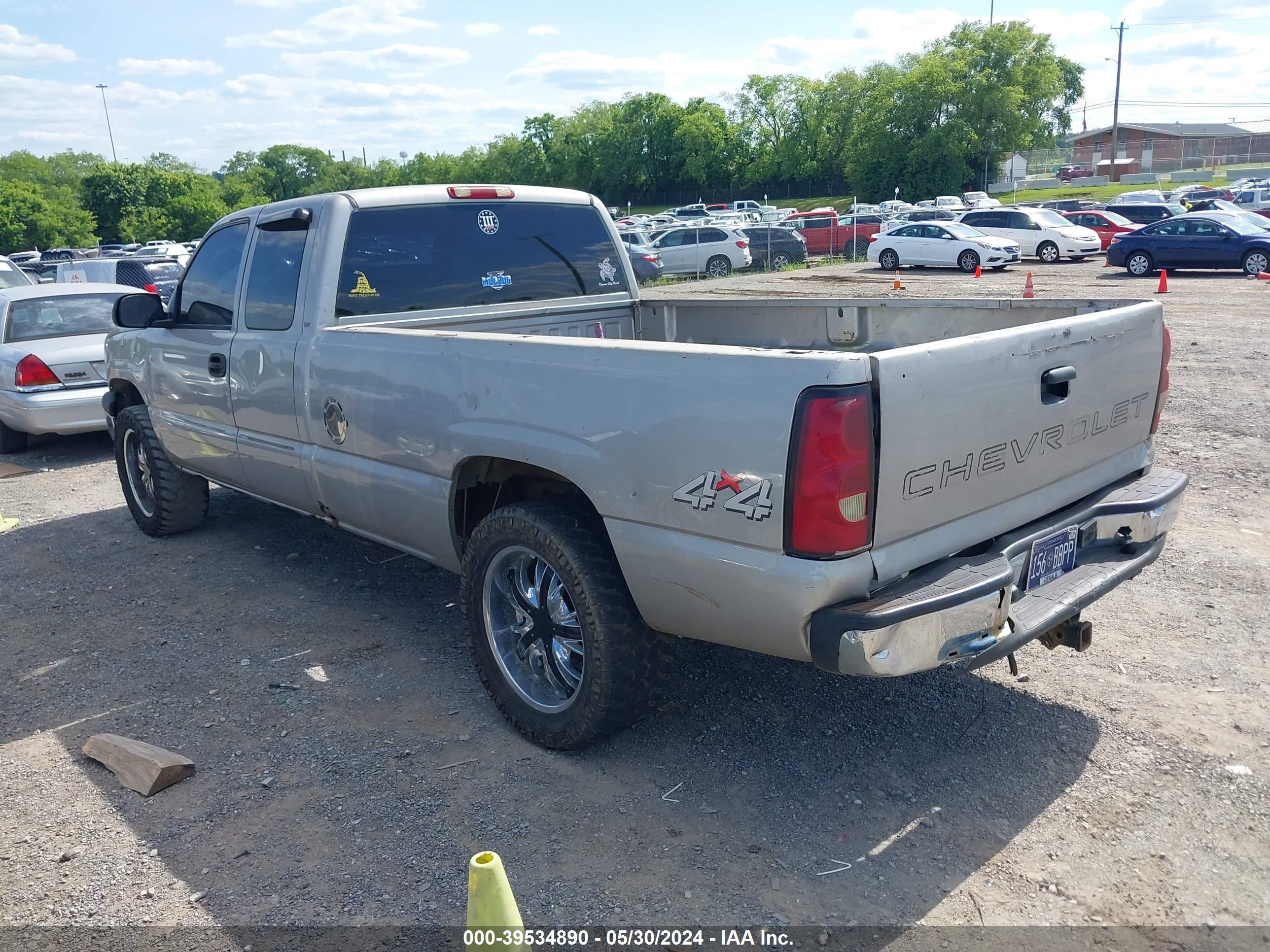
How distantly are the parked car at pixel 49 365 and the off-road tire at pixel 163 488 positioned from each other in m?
2.89

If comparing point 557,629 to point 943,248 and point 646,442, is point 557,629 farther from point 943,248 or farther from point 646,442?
point 943,248

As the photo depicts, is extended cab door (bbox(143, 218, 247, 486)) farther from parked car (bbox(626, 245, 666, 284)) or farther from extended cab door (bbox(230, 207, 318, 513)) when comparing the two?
parked car (bbox(626, 245, 666, 284))

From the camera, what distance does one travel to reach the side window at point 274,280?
4895 mm

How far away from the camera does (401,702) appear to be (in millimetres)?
4270

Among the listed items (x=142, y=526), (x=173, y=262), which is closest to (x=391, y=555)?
(x=142, y=526)

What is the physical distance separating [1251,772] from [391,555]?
15.0 ft

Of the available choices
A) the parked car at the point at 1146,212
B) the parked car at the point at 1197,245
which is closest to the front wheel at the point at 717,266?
the parked car at the point at 1197,245

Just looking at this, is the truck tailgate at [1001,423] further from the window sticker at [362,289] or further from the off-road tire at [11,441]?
the off-road tire at [11,441]

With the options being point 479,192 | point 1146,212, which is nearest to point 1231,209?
point 1146,212

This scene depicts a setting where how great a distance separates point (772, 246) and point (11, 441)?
26395 mm

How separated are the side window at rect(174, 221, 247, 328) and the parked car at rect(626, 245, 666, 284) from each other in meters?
22.7

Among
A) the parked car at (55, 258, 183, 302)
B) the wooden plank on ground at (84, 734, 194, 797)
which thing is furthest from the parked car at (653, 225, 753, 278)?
the wooden plank on ground at (84, 734, 194, 797)

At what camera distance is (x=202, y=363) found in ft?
18.5

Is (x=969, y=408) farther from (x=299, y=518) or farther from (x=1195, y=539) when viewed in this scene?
(x=299, y=518)
